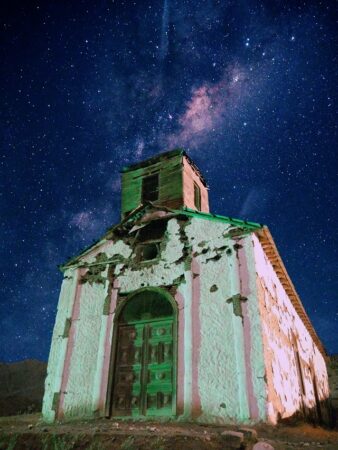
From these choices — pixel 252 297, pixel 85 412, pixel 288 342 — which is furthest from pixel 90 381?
pixel 288 342

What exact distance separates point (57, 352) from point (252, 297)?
242 inches

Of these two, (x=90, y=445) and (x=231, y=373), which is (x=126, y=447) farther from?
(x=231, y=373)

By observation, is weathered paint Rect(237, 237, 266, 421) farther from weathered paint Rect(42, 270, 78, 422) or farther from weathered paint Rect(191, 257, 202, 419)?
weathered paint Rect(42, 270, 78, 422)

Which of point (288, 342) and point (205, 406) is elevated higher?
point (288, 342)

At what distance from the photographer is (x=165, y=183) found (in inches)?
569

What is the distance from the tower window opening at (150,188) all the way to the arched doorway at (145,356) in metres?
4.92

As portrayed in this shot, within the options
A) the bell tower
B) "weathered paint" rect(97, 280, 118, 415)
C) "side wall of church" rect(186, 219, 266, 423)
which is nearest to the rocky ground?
the bell tower

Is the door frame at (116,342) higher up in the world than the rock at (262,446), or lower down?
higher up

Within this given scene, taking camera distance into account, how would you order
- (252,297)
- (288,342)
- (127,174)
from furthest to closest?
(127,174) → (288,342) → (252,297)

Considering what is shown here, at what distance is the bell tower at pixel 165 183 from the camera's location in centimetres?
1398

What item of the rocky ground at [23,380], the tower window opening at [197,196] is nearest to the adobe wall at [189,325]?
the tower window opening at [197,196]

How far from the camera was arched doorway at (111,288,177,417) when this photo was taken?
9.18 meters

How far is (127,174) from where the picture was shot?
51.6ft

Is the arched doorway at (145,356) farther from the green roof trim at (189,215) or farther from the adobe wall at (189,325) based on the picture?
the green roof trim at (189,215)
